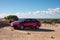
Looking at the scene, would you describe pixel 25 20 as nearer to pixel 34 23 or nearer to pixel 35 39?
pixel 34 23

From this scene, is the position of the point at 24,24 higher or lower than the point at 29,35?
higher

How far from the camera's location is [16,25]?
2395 cm

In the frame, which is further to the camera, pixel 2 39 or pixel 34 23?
pixel 34 23

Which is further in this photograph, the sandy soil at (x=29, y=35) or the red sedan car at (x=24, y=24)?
the red sedan car at (x=24, y=24)

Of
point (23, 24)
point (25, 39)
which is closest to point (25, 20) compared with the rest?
point (23, 24)

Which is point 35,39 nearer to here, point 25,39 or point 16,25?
point 25,39

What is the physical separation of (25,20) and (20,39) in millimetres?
9924

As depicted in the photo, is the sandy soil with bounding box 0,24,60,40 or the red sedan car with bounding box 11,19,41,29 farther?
the red sedan car with bounding box 11,19,41,29

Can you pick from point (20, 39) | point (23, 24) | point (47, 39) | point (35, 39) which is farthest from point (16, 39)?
point (23, 24)

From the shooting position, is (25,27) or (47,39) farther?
(25,27)

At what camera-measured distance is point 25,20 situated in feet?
80.0

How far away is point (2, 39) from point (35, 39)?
277cm

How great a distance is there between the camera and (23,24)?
2383 centimetres

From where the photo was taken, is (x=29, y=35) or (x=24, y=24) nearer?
(x=29, y=35)
